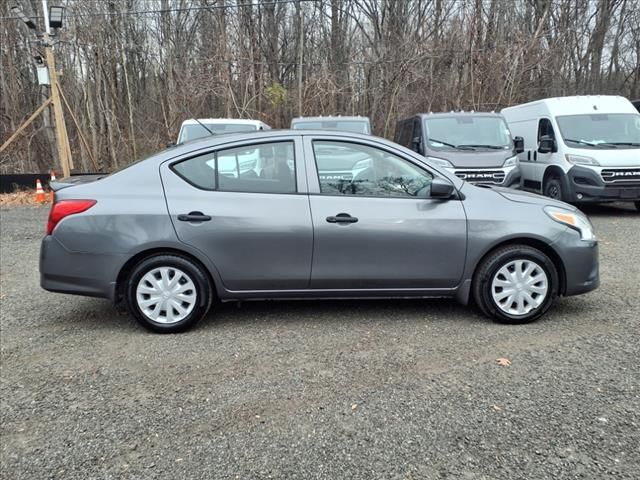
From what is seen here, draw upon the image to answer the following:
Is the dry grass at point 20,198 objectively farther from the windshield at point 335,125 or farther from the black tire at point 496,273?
the black tire at point 496,273

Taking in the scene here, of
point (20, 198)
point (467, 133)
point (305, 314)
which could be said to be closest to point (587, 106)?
point (467, 133)

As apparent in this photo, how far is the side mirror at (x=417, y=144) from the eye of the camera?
9861mm

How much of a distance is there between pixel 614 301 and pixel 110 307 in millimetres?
4710

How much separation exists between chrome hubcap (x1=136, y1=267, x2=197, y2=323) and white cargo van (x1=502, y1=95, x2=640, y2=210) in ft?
25.8

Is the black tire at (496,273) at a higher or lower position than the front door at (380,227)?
lower

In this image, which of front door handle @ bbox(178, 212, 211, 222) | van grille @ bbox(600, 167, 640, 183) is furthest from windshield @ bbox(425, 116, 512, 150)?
front door handle @ bbox(178, 212, 211, 222)

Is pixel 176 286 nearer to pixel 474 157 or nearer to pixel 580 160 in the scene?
pixel 474 157

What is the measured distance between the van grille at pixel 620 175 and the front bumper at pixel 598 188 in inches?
2.1

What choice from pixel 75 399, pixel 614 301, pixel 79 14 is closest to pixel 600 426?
pixel 614 301

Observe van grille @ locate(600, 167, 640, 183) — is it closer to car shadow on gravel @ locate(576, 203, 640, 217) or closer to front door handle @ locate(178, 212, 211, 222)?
car shadow on gravel @ locate(576, 203, 640, 217)

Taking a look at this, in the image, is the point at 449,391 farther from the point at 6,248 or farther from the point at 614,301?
the point at 6,248

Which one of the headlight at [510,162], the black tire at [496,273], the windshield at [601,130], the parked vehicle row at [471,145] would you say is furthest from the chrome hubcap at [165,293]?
the windshield at [601,130]

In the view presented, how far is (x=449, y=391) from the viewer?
126 inches

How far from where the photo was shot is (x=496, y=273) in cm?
422
